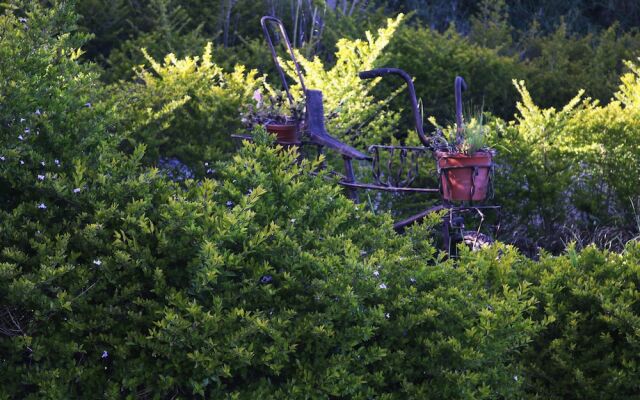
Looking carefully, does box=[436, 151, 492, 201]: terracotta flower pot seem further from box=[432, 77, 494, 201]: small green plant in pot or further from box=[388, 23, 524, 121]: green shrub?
box=[388, 23, 524, 121]: green shrub

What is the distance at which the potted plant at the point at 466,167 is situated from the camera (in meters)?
4.15

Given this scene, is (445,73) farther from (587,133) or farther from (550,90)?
(587,133)

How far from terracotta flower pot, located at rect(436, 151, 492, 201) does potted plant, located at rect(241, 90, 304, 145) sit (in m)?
0.94

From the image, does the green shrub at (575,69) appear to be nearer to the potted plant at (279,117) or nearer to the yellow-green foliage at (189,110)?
the yellow-green foliage at (189,110)

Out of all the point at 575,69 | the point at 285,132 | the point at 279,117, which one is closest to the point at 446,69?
the point at 575,69

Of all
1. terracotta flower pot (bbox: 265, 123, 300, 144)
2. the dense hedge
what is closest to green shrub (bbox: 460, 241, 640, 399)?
the dense hedge

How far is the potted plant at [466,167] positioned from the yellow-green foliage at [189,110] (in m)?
1.69

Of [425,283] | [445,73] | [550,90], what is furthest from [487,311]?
[550,90]

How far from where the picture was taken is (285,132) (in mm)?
4781

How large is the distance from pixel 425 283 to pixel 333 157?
10.5 ft

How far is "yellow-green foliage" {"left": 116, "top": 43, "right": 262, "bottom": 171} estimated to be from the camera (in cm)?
548

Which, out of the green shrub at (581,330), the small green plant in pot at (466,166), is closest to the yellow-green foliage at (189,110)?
the small green plant in pot at (466,166)

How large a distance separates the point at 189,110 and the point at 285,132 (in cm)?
146

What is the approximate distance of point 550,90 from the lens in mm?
8938
